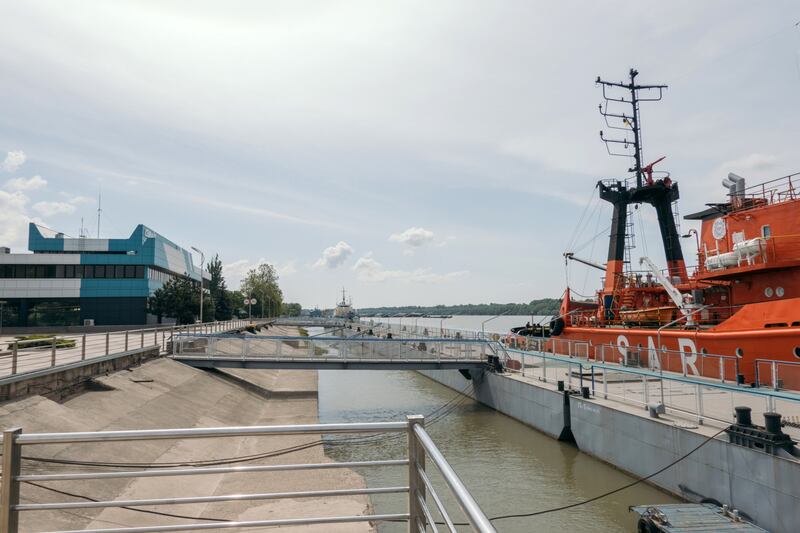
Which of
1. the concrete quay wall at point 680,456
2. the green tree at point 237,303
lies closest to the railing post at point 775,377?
the concrete quay wall at point 680,456

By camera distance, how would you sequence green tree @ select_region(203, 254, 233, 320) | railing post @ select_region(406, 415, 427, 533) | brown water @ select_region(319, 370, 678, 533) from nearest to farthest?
railing post @ select_region(406, 415, 427, 533) → brown water @ select_region(319, 370, 678, 533) → green tree @ select_region(203, 254, 233, 320)

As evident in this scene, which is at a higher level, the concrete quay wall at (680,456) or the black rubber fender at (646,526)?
the concrete quay wall at (680,456)

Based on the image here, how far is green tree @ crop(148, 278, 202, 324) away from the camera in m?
56.8

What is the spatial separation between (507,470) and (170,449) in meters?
9.93

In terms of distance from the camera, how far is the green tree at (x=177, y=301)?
56.8 meters

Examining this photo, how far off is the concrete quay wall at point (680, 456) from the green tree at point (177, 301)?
154 feet

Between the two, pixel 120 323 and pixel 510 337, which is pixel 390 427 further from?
pixel 120 323

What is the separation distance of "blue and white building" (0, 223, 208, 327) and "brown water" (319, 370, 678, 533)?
4127cm

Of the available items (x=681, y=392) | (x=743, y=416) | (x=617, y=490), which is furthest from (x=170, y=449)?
(x=743, y=416)

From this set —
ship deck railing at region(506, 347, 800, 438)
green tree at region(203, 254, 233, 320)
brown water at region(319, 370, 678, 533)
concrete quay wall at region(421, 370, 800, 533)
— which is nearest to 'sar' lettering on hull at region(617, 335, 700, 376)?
ship deck railing at region(506, 347, 800, 438)

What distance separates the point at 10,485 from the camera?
3.23 meters

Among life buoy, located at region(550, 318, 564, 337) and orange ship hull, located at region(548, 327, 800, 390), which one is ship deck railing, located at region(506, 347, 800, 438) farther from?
life buoy, located at region(550, 318, 564, 337)

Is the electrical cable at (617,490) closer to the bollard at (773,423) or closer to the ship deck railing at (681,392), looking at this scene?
the ship deck railing at (681,392)

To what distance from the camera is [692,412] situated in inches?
509
